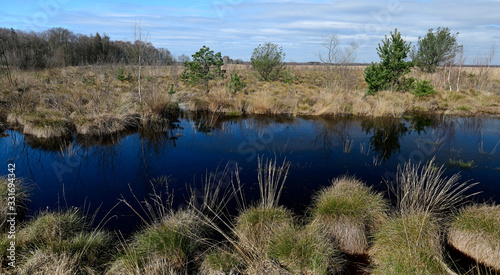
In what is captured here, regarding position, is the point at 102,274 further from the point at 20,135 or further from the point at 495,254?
the point at 20,135

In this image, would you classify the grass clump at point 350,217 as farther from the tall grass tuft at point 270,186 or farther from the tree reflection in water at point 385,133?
the tree reflection in water at point 385,133

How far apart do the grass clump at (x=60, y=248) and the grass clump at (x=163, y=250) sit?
12.8 inches

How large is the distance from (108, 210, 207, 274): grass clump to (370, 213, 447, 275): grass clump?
2346mm

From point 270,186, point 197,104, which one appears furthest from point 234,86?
point 270,186

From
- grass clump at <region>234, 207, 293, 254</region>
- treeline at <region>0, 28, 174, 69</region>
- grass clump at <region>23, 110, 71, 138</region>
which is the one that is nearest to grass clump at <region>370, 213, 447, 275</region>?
grass clump at <region>234, 207, 293, 254</region>

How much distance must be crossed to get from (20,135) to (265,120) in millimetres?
9222

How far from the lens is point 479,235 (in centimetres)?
377

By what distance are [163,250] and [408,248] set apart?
302 cm

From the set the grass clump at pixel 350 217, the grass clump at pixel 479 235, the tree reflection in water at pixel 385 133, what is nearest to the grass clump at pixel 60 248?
the grass clump at pixel 350 217

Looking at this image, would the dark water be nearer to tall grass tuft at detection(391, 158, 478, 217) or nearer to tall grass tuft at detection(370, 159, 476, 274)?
tall grass tuft at detection(391, 158, 478, 217)

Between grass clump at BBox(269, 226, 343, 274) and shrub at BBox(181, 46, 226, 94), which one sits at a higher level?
shrub at BBox(181, 46, 226, 94)

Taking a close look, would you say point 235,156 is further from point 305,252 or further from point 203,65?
point 203,65

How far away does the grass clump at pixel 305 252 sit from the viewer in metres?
3.36

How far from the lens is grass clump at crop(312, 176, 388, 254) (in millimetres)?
4078
